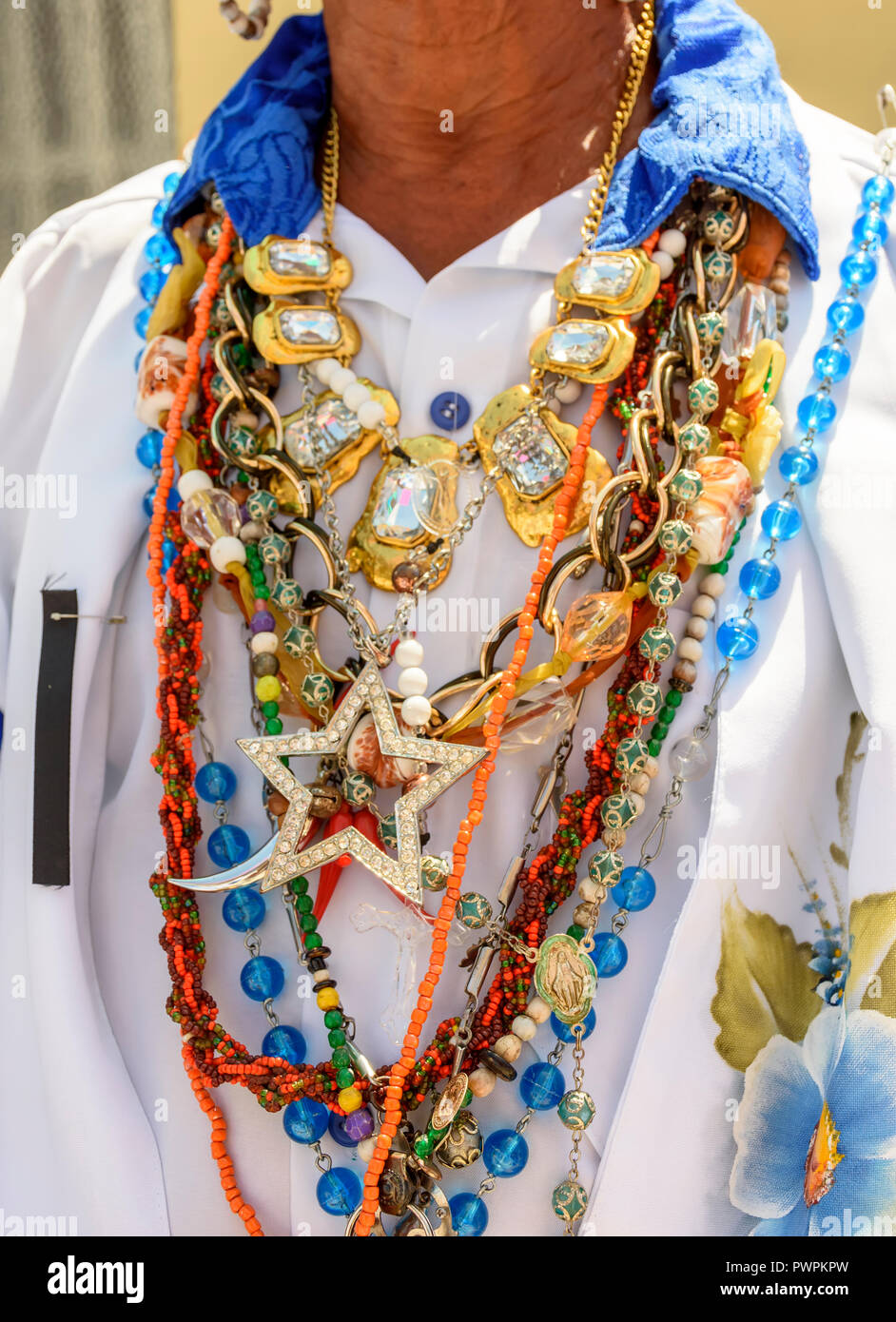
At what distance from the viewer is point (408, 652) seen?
112 cm

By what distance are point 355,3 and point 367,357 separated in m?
0.32

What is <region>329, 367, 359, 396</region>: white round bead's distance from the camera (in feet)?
3.94

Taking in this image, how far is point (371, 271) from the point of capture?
1.24 meters

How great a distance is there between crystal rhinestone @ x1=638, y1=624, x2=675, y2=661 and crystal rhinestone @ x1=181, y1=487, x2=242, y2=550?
38 centimetres

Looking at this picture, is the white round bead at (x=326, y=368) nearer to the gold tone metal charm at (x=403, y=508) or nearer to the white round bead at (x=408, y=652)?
the gold tone metal charm at (x=403, y=508)

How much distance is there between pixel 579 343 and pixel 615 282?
65mm

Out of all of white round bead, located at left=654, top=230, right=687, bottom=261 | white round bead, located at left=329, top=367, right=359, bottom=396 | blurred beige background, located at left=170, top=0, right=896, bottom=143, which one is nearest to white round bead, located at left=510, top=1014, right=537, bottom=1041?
white round bead, located at left=329, top=367, right=359, bottom=396

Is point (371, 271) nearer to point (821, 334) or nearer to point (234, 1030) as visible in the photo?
point (821, 334)

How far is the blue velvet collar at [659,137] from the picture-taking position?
1.16m

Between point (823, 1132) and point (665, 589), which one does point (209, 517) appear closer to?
point (665, 589)

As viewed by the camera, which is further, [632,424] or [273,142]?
[273,142]

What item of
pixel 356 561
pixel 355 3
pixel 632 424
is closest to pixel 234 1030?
pixel 356 561

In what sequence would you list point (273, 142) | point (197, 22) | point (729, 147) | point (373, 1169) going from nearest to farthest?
1. point (373, 1169)
2. point (729, 147)
3. point (273, 142)
4. point (197, 22)
